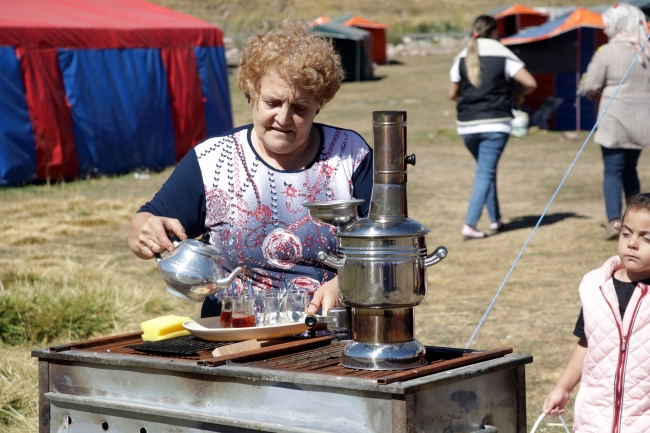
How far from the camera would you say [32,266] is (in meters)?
6.50

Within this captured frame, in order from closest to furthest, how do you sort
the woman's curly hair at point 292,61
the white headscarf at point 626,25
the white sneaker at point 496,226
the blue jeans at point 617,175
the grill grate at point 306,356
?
the grill grate at point 306,356 < the woman's curly hair at point 292,61 < the white headscarf at point 626,25 < the blue jeans at point 617,175 < the white sneaker at point 496,226

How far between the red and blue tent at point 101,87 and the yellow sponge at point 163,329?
9.16 meters

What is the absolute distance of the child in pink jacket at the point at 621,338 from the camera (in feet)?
8.87

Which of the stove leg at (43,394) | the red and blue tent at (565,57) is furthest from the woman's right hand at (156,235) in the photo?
the red and blue tent at (565,57)

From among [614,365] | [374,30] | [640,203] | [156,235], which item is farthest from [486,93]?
[374,30]

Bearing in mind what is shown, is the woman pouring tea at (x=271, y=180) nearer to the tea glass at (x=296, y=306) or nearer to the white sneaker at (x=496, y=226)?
the tea glass at (x=296, y=306)

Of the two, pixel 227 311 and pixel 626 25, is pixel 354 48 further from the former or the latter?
pixel 227 311

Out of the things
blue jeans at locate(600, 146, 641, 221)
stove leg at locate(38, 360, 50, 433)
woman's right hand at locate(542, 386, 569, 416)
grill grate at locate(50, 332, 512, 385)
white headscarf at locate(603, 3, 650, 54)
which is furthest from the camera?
blue jeans at locate(600, 146, 641, 221)

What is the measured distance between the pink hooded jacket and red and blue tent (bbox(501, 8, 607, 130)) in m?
14.3

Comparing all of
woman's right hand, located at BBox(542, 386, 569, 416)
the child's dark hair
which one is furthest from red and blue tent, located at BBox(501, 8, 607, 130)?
woman's right hand, located at BBox(542, 386, 569, 416)

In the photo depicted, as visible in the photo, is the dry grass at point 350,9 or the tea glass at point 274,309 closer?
the tea glass at point 274,309

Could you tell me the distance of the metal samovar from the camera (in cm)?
203

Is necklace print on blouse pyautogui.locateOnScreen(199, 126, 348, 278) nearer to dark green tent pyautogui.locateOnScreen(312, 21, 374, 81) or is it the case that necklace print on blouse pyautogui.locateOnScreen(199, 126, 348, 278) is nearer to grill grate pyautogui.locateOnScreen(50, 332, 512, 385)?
grill grate pyautogui.locateOnScreen(50, 332, 512, 385)

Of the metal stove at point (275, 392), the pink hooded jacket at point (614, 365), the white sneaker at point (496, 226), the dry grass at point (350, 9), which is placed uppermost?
the dry grass at point (350, 9)
